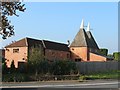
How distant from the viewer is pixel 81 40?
89938 millimetres

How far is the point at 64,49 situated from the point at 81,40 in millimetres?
7036

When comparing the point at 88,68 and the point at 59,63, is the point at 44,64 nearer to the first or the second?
the point at 59,63

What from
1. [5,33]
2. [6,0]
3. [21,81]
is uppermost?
[6,0]

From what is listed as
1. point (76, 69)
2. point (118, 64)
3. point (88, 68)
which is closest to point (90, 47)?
point (118, 64)

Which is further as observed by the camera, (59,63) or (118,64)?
(118,64)

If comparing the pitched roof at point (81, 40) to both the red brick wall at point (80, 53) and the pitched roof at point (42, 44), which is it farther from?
the pitched roof at point (42, 44)

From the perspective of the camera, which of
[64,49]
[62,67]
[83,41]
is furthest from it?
[83,41]

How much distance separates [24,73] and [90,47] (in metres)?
46.3

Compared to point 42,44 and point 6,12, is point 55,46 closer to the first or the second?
→ point 42,44

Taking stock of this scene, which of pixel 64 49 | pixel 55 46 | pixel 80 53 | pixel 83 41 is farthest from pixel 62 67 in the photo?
pixel 83 41

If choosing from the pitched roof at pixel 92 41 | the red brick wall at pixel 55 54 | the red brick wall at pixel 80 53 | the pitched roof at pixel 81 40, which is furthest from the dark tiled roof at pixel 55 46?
the pitched roof at pixel 92 41

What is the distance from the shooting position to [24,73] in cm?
4528

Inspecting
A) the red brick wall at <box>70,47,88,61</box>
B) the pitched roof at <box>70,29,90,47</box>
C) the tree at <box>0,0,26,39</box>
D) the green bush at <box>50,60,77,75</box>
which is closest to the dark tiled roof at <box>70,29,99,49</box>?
the pitched roof at <box>70,29,90,47</box>

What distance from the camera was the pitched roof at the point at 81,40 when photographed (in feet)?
288
